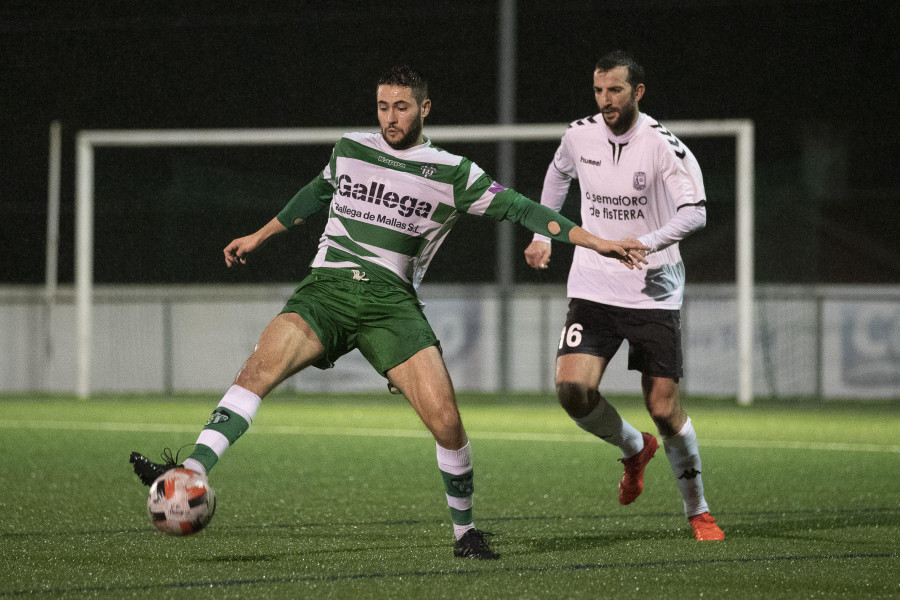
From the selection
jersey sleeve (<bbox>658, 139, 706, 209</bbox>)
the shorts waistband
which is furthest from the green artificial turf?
jersey sleeve (<bbox>658, 139, 706, 209</bbox>)

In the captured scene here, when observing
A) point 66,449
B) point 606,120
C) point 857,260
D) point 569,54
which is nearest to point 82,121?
point 569,54

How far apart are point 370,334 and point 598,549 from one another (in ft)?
4.59

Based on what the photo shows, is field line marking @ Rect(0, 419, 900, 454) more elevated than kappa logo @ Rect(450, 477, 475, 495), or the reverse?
kappa logo @ Rect(450, 477, 475, 495)

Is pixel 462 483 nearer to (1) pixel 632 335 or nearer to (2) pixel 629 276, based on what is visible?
(1) pixel 632 335

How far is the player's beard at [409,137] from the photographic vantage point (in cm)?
538

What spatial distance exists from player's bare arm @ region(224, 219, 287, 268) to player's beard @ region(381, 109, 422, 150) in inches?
26.2

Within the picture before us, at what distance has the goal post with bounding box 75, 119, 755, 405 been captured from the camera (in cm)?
1424

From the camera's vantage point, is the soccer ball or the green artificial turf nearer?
the soccer ball

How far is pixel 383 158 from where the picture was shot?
17.9 feet

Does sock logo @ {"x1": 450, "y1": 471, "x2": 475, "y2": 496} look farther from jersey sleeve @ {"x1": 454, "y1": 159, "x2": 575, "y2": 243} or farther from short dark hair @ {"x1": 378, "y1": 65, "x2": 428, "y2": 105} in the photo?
short dark hair @ {"x1": 378, "y1": 65, "x2": 428, "y2": 105}

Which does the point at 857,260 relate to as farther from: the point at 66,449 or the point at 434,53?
the point at 66,449

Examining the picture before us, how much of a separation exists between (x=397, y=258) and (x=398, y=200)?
261mm

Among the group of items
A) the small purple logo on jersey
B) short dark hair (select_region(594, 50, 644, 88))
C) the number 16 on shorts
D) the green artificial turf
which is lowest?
the green artificial turf

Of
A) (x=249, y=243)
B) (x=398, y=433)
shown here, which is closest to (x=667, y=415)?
(x=249, y=243)
